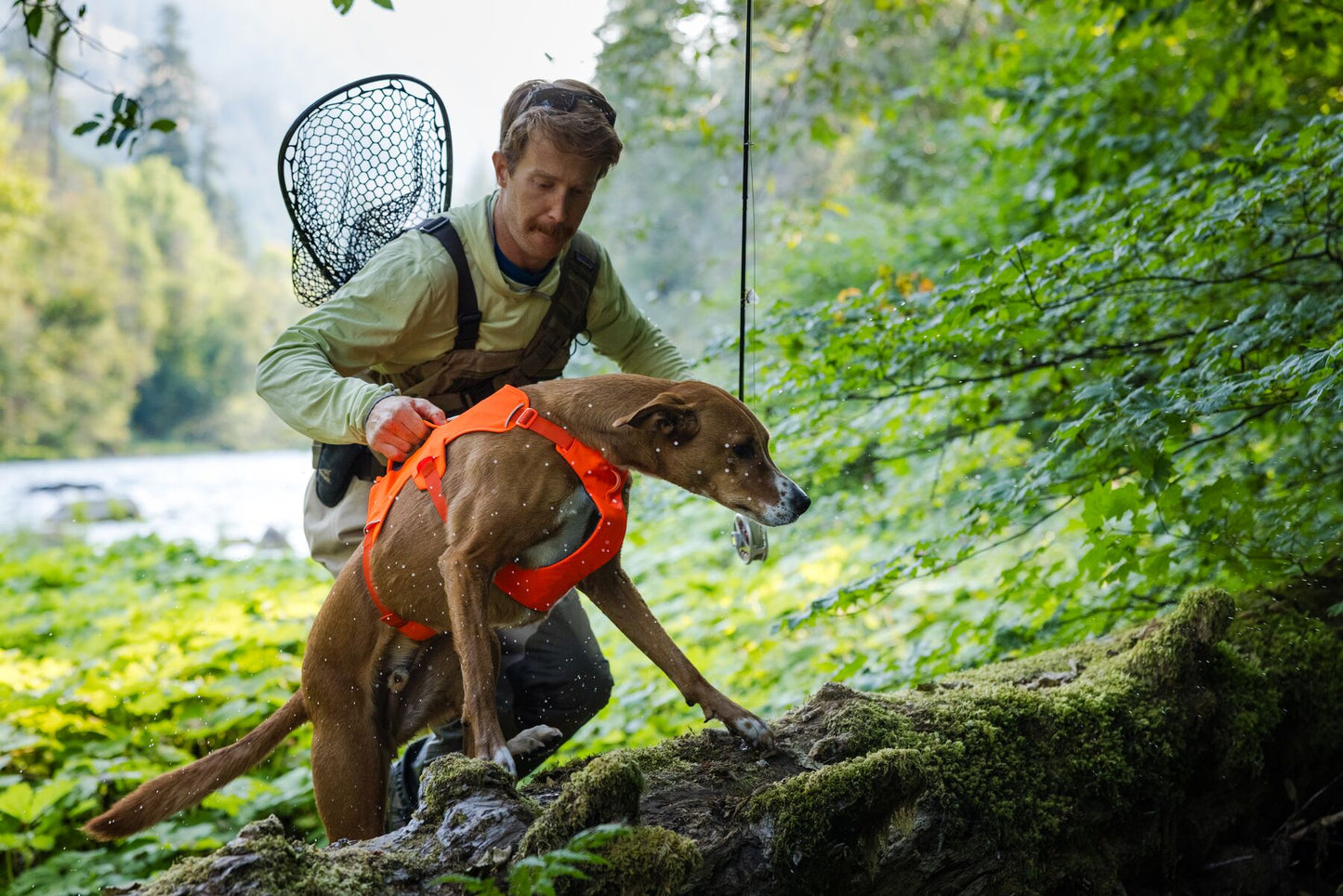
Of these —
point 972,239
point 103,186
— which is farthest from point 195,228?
point 972,239

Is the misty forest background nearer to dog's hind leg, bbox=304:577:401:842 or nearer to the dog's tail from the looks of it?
dog's hind leg, bbox=304:577:401:842

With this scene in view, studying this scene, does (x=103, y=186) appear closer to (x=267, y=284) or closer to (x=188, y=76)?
(x=188, y=76)

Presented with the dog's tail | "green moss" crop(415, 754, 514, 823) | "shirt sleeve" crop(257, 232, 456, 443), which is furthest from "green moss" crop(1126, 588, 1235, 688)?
the dog's tail

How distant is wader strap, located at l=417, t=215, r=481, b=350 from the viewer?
2.76 m

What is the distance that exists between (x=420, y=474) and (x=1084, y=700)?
1.95 meters

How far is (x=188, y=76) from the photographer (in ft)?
118

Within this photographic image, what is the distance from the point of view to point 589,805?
1.68 m

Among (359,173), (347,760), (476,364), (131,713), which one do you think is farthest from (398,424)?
(131,713)

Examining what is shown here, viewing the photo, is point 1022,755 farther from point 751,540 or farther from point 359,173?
point 359,173

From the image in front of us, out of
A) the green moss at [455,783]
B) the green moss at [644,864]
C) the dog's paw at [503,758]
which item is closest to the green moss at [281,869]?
the green moss at [455,783]

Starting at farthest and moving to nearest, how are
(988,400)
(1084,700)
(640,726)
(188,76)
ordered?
(188,76)
(640,726)
(988,400)
(1084,700)

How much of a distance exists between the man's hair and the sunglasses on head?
1 centimetres

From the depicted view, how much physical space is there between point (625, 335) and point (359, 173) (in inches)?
43.6

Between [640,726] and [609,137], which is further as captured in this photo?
[640,726]
